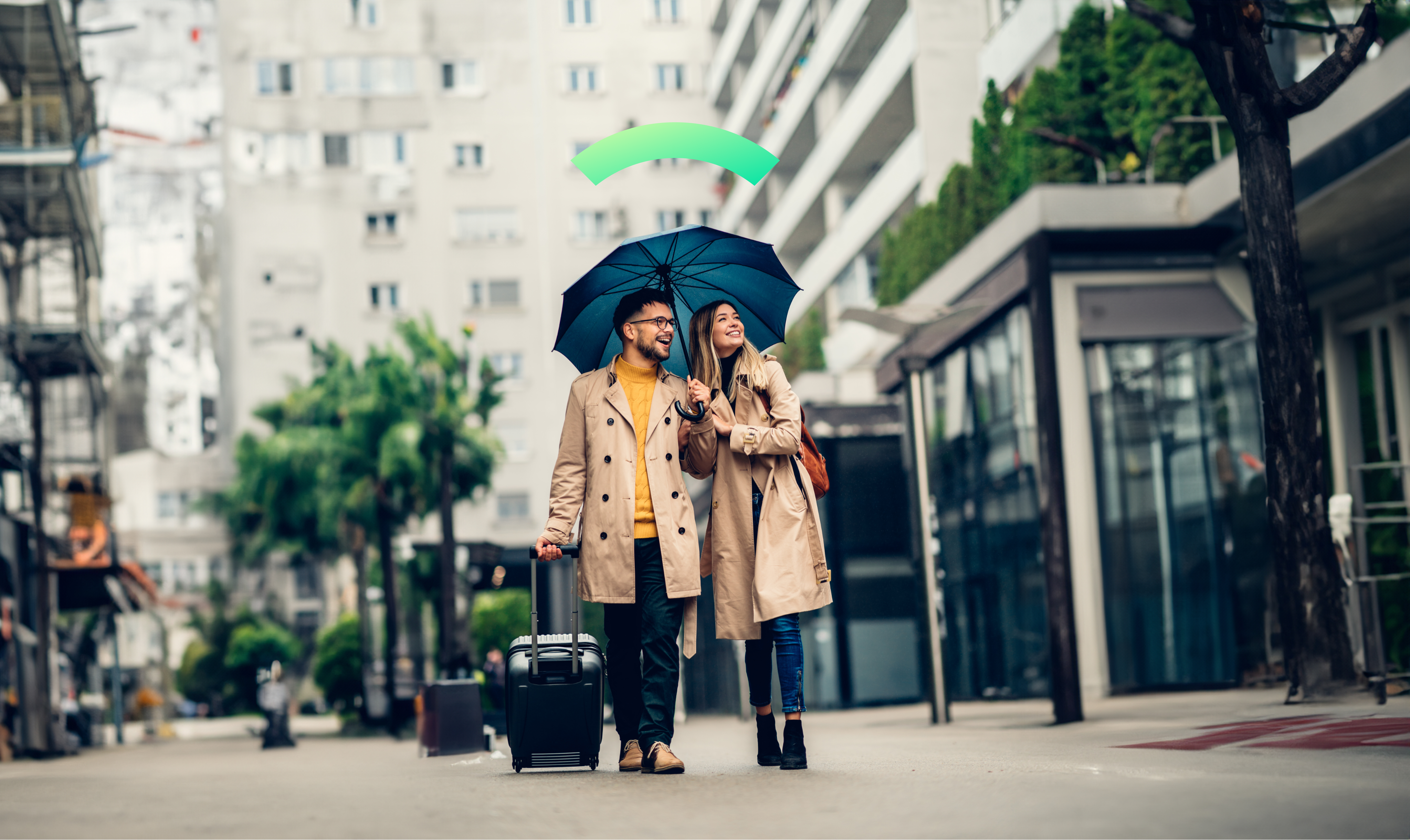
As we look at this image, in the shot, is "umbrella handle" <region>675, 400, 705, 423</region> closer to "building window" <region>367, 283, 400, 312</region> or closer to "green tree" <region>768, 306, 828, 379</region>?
"green tree" <region>768, 306, 828, 379</region>

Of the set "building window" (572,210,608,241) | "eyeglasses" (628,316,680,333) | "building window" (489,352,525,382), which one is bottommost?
"eyeglasses" (628,316,680,333)

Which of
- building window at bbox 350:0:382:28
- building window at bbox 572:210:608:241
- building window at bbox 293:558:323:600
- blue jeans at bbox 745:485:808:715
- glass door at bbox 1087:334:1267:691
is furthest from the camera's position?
building window at bbox 293:558:323:600

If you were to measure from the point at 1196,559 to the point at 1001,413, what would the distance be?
3.90 metres

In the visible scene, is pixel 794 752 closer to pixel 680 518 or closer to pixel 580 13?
pixel 680 518

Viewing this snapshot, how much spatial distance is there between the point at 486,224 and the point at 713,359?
212 feet

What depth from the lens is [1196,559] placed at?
19188 mm

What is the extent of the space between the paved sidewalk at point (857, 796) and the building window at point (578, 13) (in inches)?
2548

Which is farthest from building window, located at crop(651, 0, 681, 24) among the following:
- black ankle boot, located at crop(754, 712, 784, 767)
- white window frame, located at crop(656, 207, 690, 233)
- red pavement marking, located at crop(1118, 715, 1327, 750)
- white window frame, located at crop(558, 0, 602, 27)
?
black ankle boot, located at crop(754, 712, 784, 767)

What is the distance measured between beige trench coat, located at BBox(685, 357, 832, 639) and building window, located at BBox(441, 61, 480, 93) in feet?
222

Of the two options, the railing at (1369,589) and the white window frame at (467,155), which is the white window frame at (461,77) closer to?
the white window frame at (467,155)

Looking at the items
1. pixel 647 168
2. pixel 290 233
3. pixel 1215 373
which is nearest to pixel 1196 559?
pixel 1215 373

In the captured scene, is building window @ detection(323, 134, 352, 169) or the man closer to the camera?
the man

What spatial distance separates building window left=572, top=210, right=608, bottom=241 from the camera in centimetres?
7044

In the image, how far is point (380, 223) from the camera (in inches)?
2790
